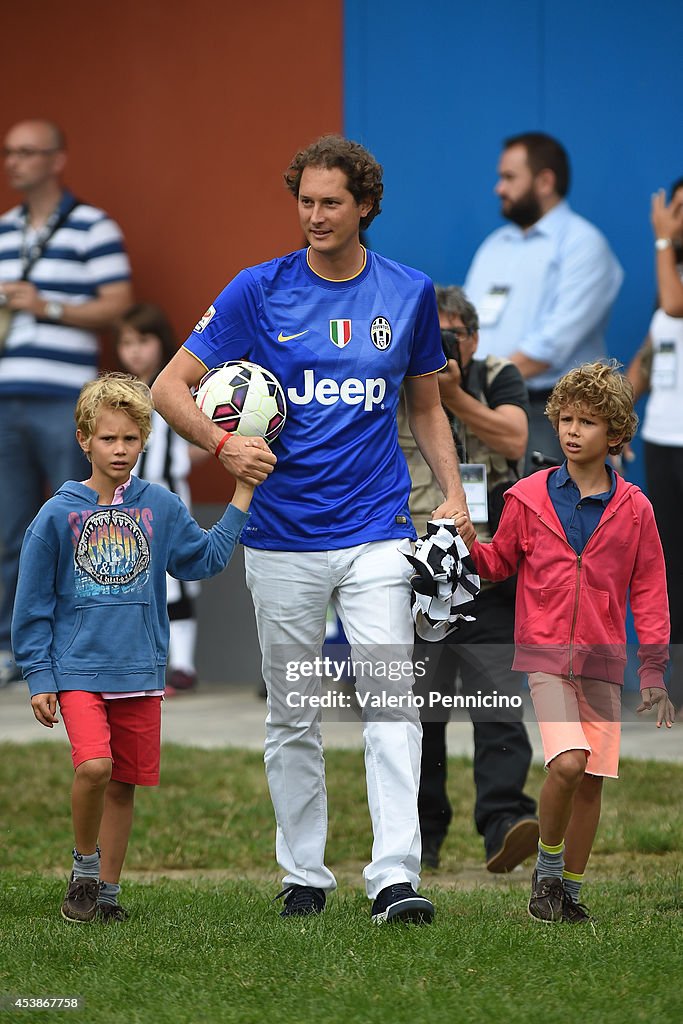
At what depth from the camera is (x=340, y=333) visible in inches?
199

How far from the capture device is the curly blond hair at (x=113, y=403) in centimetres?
501

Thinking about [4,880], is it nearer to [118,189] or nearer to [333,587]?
[333,587]

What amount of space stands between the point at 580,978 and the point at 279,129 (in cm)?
726

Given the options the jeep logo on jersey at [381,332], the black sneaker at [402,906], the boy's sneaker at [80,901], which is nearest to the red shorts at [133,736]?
the boy's sneaker at [80,901]

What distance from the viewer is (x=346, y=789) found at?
7.27m

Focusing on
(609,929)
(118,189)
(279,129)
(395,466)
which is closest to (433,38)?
(279,129)

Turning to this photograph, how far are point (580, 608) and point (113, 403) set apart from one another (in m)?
1.50

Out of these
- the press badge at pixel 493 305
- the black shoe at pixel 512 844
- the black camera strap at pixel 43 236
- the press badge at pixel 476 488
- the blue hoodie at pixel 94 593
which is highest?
the black camera strap at pixel 43 236

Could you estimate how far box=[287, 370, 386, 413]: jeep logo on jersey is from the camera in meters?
5.03

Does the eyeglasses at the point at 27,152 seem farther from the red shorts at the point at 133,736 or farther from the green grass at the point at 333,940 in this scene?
the red shorts at the point at 133,736

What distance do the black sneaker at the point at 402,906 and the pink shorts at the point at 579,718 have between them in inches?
21.3

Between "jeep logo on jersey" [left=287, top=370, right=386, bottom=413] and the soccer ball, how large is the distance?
6 cm

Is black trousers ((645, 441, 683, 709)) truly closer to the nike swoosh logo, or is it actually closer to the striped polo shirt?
the striped polo shirt

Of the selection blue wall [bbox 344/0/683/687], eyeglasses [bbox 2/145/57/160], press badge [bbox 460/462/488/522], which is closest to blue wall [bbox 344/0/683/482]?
blue wall [bbox 344/0/683/687]
